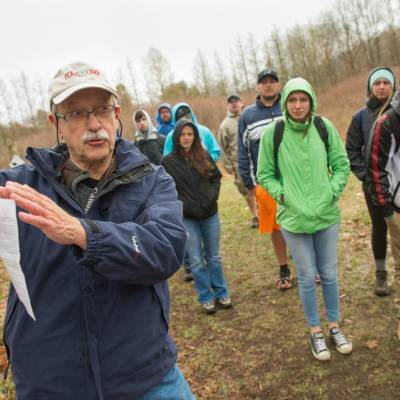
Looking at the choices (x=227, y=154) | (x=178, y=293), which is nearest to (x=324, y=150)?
(x=178, y=293)


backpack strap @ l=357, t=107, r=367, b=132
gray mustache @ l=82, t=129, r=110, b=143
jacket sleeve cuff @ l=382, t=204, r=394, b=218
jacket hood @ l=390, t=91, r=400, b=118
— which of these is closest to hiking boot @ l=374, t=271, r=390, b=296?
jacket sleeve cuff @ l=382, t=204, r=394, b=218

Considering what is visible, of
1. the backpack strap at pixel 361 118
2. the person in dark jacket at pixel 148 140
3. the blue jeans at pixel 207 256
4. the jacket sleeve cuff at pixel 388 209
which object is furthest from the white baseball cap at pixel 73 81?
the person in dark jacket at pixel 148 140

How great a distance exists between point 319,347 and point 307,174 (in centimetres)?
153

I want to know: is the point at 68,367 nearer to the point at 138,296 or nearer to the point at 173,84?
the point at 138,296

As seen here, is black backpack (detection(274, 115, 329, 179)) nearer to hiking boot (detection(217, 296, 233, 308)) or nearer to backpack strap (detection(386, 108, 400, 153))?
backpack strap (detection(386, 108, 400, 153))

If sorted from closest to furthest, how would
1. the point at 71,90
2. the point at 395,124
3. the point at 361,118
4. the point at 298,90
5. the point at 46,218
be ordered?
1. the point at 46,218
2. the point at 71,90
3. the point at 395,124
4. the point at 298,90
5. the point at 361,118

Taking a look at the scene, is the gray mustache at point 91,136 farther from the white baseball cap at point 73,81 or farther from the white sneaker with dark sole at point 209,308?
the white sneaker with dark sole at point 209,308

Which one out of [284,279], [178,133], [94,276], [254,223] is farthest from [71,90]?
[254,223]

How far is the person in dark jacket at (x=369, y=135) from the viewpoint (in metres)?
3.99

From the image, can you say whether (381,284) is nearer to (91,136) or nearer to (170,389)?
(170,389)

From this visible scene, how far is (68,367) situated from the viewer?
152 cm

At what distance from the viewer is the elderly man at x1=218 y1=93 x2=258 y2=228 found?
283 inches

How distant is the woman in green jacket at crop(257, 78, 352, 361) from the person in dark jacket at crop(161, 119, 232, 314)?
42.9 inches

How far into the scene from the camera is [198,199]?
429 centimetres
